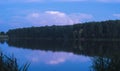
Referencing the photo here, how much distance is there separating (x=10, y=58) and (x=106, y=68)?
276cm

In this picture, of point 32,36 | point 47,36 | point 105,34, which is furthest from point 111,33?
point 32,36

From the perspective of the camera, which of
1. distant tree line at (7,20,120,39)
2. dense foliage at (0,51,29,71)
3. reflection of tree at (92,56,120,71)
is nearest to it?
dense foliage at (0,51,29,71)

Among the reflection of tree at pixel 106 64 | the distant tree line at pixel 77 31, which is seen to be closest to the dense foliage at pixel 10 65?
the reflection of tree at pixel 106 64

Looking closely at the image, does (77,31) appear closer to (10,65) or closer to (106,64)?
(106,64)

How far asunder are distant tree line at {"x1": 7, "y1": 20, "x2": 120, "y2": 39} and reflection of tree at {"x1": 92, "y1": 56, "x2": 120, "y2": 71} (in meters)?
78.8

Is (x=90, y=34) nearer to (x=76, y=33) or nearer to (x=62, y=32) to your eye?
(x=76, y=33)

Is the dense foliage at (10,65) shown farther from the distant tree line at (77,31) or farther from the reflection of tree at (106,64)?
the distant tree line at (77,31)

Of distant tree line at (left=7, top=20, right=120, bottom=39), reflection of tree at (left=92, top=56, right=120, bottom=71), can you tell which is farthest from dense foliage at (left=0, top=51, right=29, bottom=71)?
distant tree line at (left=7, top=20, right=120, bottom=39)

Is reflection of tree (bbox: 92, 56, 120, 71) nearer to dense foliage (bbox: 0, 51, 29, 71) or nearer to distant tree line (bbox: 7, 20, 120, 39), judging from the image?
dense foliage (bbox: 0, 51, 29, 71)

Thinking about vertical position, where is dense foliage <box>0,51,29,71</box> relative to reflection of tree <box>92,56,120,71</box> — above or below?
above

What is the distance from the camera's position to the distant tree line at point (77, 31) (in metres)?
90.2

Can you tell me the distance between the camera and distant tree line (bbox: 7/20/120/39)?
90.2 m

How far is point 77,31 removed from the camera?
331ft

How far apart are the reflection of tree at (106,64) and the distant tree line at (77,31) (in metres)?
78.8
